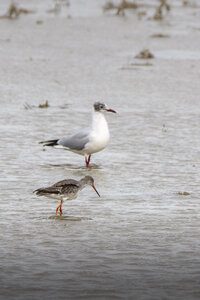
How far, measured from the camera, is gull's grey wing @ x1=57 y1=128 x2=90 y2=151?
37.1ft

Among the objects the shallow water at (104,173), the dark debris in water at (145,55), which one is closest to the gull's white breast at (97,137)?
the shallow water at (104,173)

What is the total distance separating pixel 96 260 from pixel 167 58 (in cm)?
1570

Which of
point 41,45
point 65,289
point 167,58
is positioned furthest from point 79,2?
point 65,289

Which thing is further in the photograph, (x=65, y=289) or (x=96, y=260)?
(x=96, y=260)

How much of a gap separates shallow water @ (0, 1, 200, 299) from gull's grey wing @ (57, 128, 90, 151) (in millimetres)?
274

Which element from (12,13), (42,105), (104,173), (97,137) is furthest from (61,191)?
(12,13)

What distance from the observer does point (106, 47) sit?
2377 cm

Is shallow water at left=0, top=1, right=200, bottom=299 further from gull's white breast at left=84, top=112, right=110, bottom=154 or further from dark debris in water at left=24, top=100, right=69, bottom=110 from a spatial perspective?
gull's white breast at left=84, top=112, right=110, bottom=154

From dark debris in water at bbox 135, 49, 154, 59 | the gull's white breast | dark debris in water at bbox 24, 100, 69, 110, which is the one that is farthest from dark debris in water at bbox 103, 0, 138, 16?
the gull's white breast

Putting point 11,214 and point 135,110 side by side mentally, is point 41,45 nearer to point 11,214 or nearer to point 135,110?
point 135,110

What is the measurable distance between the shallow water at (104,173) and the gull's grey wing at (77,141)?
274 mm

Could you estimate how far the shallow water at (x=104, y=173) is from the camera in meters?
6.51

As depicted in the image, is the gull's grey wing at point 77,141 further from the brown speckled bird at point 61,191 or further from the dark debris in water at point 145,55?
the dark debris in water at point 145,55

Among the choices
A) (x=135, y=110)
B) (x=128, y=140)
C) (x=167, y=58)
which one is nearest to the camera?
(x=128, y=140)
